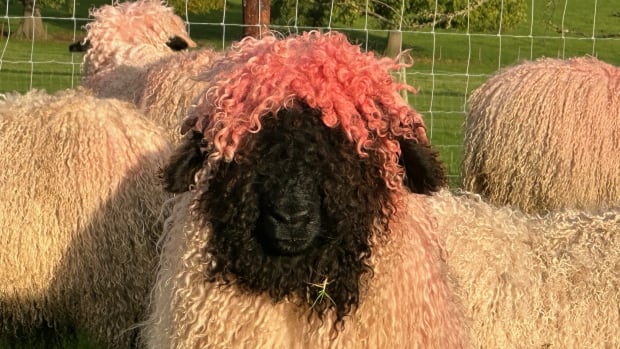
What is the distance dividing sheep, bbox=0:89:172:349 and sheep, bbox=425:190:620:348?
4.97ft

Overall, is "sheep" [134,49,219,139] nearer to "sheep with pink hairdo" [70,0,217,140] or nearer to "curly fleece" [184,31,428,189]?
"sheep with pink hairdo" [70,0,217,140]

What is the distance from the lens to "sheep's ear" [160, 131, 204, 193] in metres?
3.16

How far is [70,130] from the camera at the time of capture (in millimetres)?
4895

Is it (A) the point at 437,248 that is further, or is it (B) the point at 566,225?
(B) the point at 566,225

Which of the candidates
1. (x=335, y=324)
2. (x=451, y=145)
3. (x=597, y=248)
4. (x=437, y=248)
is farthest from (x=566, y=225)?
(x=451, y=145)

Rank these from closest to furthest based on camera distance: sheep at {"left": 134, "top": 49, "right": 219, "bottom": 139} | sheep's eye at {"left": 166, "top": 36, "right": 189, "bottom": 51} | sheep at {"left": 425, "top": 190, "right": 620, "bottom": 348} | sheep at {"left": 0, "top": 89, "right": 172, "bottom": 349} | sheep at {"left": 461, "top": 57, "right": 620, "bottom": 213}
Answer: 1. sheep at {"left": 425, "top": 190, "right": 620, "bottom": 348}
2. sheep at {"left": 0, "top": 89, "right": 172, "bottom": 349}
3. sheep at {"left": 461, "top": 57, "right": 620, "bottom": 213}
4. sheep at {"left": 134, "top": 49, "right": 219, "bottom": 139}
5. sheep's eye at {"left": 166, "top": 36, "right": 189, "bottom": 51}

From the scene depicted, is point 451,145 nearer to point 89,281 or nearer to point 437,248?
point 89,281

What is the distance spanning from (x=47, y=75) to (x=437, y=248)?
2006 centimetres

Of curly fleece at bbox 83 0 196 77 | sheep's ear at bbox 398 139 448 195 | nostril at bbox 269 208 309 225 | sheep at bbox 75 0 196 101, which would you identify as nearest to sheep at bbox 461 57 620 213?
sheep at bbox 75 0 196 101

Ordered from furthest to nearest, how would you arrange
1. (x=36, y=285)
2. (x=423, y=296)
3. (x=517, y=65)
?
(x=517, y=65), (x=36, y=285), (x=423, y=296)

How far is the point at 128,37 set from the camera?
8.82m

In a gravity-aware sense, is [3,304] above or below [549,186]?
below

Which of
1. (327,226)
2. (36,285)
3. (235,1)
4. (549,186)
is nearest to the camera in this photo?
(327,226)

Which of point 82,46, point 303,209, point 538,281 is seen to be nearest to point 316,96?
point 303,209
